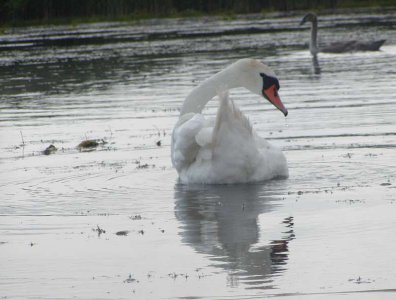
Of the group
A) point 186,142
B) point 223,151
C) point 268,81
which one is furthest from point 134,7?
point 223,151

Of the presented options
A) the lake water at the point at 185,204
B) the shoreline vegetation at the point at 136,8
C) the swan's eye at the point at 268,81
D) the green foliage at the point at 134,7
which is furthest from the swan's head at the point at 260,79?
the green foliage at the point at 134,7

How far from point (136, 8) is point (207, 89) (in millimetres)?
60578

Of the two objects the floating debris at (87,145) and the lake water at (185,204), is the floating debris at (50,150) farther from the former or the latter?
the floating debris at (87,145)

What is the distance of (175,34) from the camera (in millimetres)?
48688

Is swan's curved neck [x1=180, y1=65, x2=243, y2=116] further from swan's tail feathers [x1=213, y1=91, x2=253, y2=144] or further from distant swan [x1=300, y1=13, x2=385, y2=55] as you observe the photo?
distant swan [x1=300, y1=13, x2=385, y2=55]

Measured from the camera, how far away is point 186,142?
34.8 ft

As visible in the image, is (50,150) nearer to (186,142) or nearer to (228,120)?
(186,142)

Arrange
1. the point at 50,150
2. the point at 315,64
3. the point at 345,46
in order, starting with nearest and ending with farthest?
1. the point at 50,150
2. the point at 315,64
3. the point at 345,46

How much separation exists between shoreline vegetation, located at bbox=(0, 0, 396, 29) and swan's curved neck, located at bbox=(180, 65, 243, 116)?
54.6 meters

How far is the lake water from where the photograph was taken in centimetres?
688

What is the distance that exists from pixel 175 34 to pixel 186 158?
38186mm

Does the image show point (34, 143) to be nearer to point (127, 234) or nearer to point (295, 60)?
point (127, 234)

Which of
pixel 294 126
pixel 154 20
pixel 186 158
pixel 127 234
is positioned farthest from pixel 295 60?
pixel 154 20

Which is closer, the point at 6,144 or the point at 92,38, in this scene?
the point at 6,144
